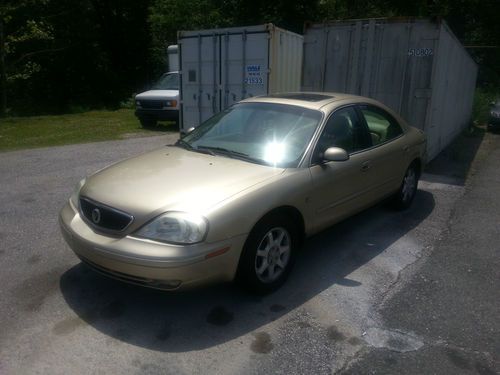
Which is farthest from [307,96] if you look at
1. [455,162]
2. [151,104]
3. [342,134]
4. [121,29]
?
[121,29]

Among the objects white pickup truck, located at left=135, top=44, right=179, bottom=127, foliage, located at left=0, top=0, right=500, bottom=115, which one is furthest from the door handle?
foliage, located at left=0, top=0, right=500, bottom=115

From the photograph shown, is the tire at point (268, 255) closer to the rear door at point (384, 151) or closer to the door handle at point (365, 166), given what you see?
the door handle at point (365, 166)

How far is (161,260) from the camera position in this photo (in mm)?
3115

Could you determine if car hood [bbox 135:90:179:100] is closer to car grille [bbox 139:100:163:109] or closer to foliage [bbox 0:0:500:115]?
car grille [bbox 139:100:163:109]

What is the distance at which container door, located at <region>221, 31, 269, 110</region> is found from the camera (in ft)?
34.3

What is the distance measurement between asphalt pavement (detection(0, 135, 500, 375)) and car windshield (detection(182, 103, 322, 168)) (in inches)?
44.7

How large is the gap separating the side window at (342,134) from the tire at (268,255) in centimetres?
76

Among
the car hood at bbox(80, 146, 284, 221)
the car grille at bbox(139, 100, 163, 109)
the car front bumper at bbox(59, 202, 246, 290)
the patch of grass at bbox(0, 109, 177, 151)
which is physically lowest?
the patch of grass at bbox(0, 109, 177, 151)

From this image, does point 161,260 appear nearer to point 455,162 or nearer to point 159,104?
point 455,162

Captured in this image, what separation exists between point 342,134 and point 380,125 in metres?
0.99

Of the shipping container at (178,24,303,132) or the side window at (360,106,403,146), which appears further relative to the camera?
the shipping container at (178,24,303,132)

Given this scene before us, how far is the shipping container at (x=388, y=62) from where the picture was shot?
8.11m

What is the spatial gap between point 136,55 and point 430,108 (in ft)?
79.3

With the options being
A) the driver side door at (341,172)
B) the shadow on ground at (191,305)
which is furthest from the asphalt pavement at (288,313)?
the driver side door at (341,172)
